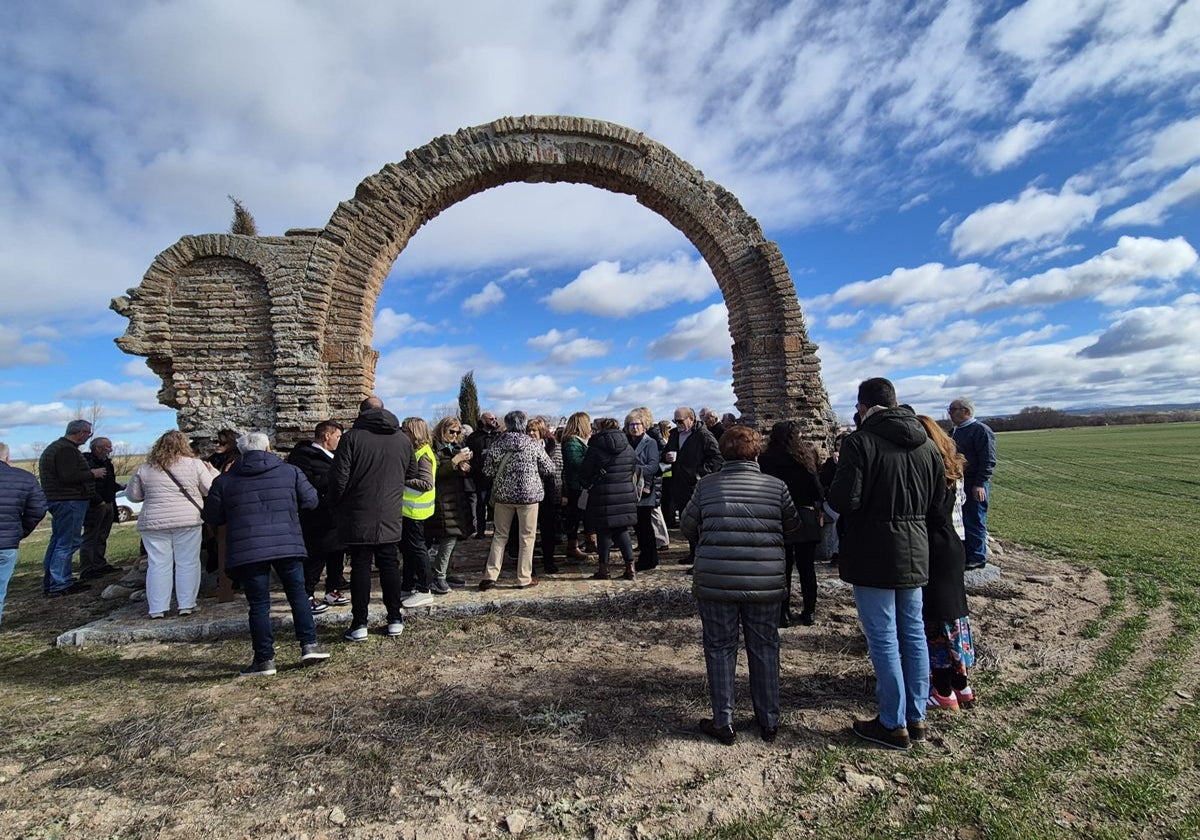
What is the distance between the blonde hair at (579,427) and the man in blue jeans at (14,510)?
506 cm

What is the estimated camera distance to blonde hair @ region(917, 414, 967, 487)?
146 inches

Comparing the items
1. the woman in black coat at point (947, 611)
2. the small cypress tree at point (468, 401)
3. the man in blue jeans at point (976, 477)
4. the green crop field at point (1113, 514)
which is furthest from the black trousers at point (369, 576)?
the small cypress tree at point (468, 401)

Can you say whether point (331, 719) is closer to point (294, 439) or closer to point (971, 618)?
point (294, 439)

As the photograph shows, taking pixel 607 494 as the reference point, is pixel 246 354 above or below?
above

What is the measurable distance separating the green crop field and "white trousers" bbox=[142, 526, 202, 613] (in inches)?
386

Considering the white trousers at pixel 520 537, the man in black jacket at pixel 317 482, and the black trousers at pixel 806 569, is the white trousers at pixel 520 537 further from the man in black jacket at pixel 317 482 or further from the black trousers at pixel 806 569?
the black trousers at pixel 806 569

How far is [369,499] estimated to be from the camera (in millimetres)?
4848

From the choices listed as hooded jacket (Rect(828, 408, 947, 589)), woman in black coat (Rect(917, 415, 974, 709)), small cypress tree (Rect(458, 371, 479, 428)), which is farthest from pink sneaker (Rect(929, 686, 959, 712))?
small cypress tree (Rect(458, 371, 479, 428))

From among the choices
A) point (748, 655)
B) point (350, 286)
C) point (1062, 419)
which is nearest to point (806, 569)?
point (748, 655)

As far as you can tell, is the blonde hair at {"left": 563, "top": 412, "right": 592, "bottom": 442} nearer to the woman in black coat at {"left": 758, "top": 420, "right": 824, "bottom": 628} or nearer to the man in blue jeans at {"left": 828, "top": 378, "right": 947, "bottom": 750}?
the woman in black coat at {"left": 758, "top": 420, "right": 824, "bottom": 628}

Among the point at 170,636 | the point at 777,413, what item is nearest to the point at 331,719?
the point at 170,636

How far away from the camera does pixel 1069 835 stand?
2461 mm

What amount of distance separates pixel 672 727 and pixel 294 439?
233 inches

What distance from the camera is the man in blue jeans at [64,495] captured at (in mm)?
7227
